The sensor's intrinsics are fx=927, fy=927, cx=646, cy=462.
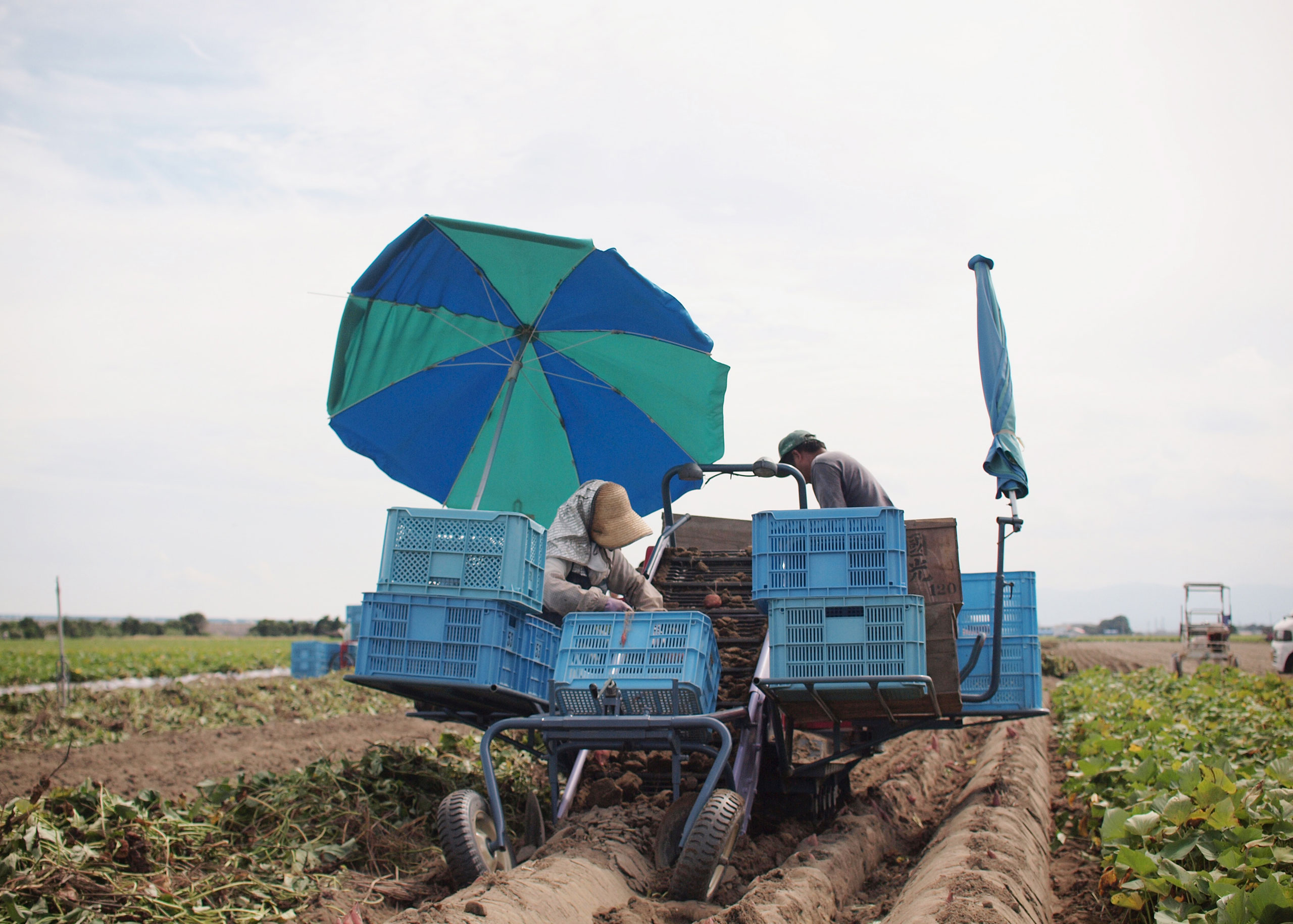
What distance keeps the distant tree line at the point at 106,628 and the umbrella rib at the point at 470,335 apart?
178ft

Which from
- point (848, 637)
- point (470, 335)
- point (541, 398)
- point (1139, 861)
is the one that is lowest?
point (1139, 861)

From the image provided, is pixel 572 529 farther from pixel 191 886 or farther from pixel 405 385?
pixel 191 886

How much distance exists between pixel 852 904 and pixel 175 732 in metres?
11.2

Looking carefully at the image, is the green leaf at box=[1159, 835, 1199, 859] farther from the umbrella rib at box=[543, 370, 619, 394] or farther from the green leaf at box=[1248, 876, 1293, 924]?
the umbrella rib at box=[543, 370, 619, 394]

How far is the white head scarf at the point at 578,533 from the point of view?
17.2 feet

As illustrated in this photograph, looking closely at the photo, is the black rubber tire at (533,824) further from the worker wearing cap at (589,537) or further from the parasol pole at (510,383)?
the parasol pole at (510,383)

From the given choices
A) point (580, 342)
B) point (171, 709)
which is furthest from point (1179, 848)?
point (171, 709)

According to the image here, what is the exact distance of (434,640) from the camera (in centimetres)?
442

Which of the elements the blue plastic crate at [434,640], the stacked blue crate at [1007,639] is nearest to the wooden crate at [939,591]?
the stacked blue crate at [1007,639]

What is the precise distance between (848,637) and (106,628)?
78.7m

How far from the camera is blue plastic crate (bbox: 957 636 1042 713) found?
5516mm

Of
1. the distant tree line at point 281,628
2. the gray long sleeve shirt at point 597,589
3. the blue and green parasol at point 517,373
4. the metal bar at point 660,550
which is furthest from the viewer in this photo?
the distant tree line at point 281,628

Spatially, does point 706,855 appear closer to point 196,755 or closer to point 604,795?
point 604,795

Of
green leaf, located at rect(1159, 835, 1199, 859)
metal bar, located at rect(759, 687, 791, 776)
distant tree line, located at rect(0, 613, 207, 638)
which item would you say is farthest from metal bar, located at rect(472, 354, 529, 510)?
distant tree line, located at rect(0, 613, 207, 638)
